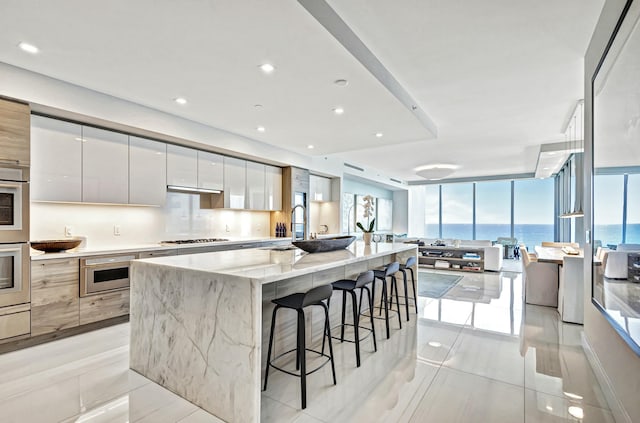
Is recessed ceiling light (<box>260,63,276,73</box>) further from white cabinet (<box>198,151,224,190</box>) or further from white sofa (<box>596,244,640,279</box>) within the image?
white sofa (<box>596,244,640,279</box>)

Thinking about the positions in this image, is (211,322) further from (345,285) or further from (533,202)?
(533,202)

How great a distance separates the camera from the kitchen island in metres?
1.75

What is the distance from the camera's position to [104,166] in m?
3.63

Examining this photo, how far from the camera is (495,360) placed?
2.74m

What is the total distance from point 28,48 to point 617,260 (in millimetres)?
4273

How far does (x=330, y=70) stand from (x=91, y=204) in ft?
10.3

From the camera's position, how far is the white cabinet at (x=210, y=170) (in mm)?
4711

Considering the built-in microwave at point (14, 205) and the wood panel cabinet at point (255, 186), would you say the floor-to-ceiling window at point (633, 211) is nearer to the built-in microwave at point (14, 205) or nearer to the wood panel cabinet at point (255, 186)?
the built-in microwave at point (14, 205)

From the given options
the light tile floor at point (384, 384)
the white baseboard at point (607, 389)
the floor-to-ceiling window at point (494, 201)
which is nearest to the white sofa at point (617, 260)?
the white baseboard at point (607, 389)

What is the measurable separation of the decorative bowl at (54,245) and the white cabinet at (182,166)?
132 cm

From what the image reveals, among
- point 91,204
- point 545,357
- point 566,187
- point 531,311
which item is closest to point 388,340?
point 545,357

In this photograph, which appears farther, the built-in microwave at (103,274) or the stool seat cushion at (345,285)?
the built-in microwave at (103,274)

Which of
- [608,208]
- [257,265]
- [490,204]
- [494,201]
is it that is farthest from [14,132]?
[494,201]

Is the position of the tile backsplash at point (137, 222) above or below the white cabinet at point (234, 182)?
below
